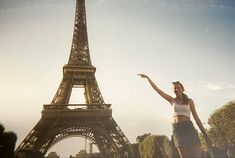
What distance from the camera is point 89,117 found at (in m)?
34.9

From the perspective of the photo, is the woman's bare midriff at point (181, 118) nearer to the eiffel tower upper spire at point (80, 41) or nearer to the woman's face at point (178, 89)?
the woman's face at point (178, 89)

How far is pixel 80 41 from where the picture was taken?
43.2m

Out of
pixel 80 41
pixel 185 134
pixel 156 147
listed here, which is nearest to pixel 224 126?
pixel 156 147

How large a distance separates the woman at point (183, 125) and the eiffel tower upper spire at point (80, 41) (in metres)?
35.6

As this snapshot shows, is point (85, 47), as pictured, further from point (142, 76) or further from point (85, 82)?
point (142, 76)

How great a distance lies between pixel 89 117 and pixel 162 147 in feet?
76.3

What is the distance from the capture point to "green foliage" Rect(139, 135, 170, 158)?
48.5m

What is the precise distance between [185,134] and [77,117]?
31.6 m

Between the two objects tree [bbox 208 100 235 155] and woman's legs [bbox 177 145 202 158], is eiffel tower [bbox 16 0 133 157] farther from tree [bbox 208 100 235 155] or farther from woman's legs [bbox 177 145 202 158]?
woman's legs [bbox 177 145 202 158]

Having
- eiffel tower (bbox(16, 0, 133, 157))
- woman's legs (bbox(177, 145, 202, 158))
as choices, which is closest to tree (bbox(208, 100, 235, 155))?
eiffel tower (bbox(16, 0, 133, 157))

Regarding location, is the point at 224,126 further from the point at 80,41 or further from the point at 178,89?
the point at 178,89

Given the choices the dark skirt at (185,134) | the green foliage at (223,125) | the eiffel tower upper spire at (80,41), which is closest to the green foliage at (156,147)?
the green foliage at (223,125)

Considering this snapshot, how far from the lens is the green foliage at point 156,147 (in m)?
48.5

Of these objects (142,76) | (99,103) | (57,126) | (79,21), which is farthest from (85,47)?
(142,76)
